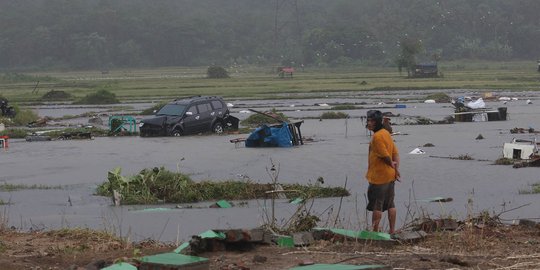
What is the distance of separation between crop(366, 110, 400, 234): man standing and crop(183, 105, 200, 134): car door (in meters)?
23.5

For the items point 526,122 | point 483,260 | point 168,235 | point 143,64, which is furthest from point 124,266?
point 143,64

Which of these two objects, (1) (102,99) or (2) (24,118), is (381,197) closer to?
(2) (24,118)

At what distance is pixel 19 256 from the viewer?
11539 millimetres

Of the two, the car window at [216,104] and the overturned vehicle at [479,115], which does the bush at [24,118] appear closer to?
the car window at [216,104]

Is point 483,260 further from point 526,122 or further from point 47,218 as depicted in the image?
point 526,122

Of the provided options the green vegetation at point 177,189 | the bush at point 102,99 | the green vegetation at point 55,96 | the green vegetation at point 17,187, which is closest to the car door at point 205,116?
the green vegetation at point 17,187

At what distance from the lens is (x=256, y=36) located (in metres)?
169

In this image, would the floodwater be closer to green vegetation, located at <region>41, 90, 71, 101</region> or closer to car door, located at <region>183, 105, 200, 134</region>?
car door, located at <region>183, 105, 200, 134</region>

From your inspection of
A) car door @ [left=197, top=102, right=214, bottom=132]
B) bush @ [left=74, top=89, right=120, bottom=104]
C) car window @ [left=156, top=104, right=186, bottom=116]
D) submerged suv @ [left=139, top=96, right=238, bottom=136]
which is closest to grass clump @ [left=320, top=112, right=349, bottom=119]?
submerged suv @ [left=139, top=96, right=238, bottom=136]

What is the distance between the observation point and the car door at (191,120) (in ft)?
120

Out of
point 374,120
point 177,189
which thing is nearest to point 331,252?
point 374,120

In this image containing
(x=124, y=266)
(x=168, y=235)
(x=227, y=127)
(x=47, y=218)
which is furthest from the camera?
(x=227, y=127)

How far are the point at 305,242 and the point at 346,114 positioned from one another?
3479 centimetres

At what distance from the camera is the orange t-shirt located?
1318cm
